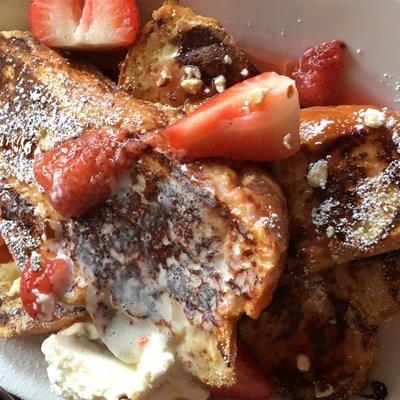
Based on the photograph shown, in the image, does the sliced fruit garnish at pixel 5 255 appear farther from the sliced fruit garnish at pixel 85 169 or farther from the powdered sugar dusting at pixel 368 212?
the powdered sugar dusting at pixel 368 212

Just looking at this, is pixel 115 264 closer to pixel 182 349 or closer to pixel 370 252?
pixel 182 349

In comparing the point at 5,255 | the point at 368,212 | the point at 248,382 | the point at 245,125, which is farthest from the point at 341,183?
the point at 5,255

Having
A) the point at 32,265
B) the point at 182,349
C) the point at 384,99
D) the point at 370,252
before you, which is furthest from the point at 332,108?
the point at 32,265

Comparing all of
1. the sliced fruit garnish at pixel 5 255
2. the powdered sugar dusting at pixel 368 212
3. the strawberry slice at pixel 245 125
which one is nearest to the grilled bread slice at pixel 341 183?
the powdered sugar dusting at pixel 368 212

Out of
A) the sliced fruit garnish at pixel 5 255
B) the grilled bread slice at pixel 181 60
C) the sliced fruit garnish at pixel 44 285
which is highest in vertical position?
the grilled bread slice at pixel 181 60

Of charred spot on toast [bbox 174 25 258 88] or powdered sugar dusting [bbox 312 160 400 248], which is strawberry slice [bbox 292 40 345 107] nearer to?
charred spot on toast [bbox 174 25 258 88]

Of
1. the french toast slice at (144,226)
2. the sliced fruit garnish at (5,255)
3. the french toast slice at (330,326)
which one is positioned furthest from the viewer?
the sliced fruit garnish at (5,255)
